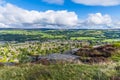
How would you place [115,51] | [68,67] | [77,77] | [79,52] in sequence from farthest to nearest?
1. [79,52]
2. [115,51]
3. [68,67]
4. [77,77]

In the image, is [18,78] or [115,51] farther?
[115,51]

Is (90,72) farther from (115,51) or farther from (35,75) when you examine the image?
(115,51)

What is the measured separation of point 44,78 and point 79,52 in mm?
19026

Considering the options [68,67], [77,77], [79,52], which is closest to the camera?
[77,77]

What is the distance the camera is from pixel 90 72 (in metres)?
14.6

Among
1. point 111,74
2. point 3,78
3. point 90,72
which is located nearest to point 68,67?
point 90,72

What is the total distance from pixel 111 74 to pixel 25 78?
4.68 meters

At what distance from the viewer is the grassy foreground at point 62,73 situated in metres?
14.1

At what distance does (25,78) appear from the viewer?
47.0ft

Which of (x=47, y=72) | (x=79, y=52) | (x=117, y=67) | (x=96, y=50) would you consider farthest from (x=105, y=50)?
(x=47, y=72)

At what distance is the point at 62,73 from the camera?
48.0 feet

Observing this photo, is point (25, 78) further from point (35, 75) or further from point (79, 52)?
point (79, 52)

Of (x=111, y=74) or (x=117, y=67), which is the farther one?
(x=117, y=67)

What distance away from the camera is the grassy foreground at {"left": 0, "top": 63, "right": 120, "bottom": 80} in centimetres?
1413
